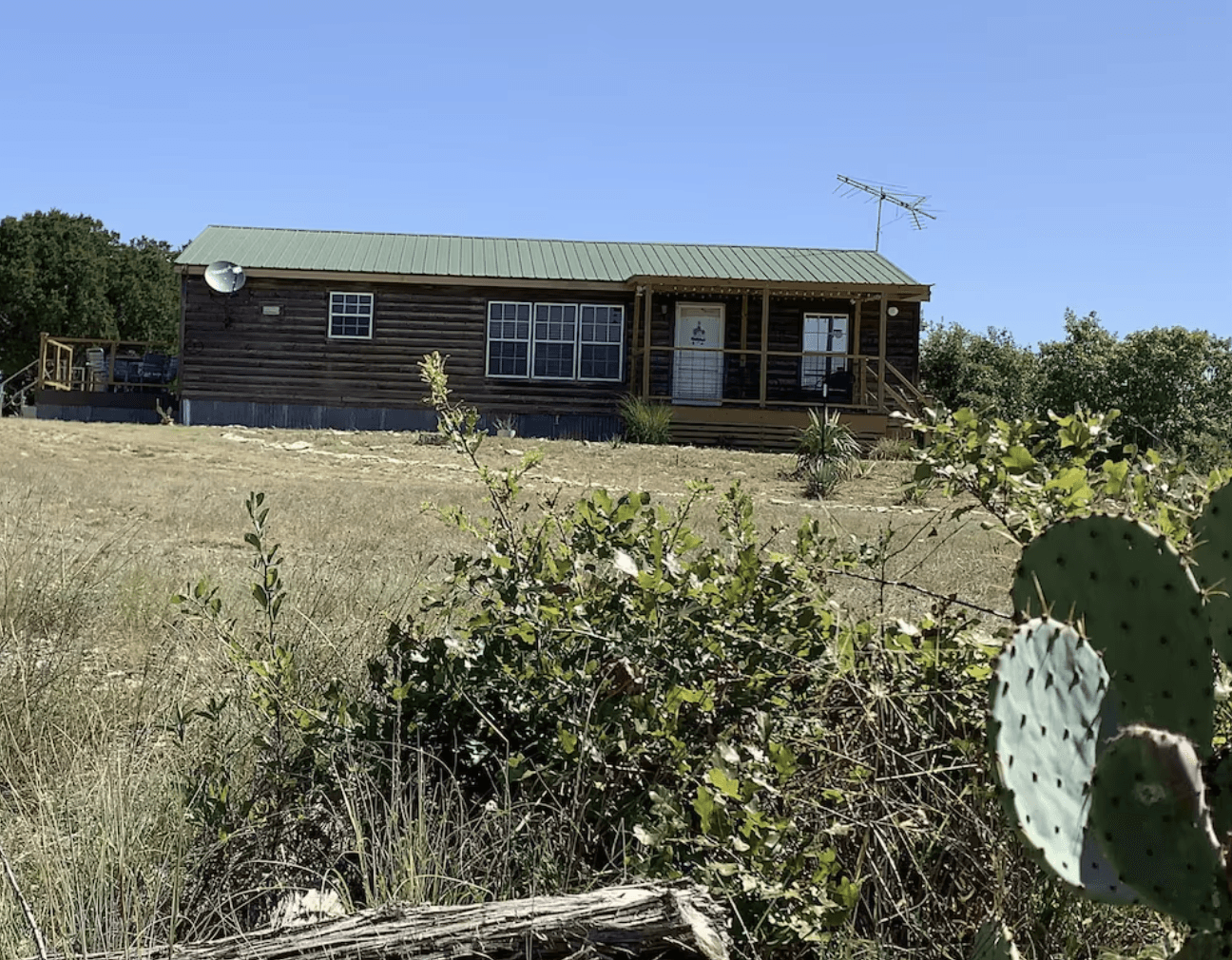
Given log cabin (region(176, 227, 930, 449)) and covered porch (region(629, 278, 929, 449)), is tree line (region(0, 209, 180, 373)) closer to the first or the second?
log cabin (region(176, 227, 930, 449))

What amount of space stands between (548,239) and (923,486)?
86.0 ft

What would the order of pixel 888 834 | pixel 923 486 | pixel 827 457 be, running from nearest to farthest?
pixel 888 834 < pixel 923 486 < pixel 827 457

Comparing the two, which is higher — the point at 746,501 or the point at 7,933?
the point at 746,501

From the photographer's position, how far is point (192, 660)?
437cm

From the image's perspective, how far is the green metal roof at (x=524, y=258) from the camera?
24469 millimetres

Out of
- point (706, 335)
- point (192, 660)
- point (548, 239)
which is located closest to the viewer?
point (192, 660)

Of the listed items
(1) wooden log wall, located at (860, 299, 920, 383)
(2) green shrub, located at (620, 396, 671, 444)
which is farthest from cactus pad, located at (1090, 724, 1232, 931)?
(1) wooden log wall, located at (860, 299, 920, 383)

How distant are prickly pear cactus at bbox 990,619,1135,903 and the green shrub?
810 inches

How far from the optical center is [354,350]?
24.6 m

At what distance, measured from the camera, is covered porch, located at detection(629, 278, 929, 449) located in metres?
23.8

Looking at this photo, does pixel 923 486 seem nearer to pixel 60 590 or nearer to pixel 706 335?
pixel 60 590

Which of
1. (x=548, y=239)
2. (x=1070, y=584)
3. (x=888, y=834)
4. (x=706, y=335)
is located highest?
(x=548, y=239)

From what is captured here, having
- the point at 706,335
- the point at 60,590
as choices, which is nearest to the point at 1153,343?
the point at 706,335

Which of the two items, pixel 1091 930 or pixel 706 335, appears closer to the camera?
pixel 1091 930
